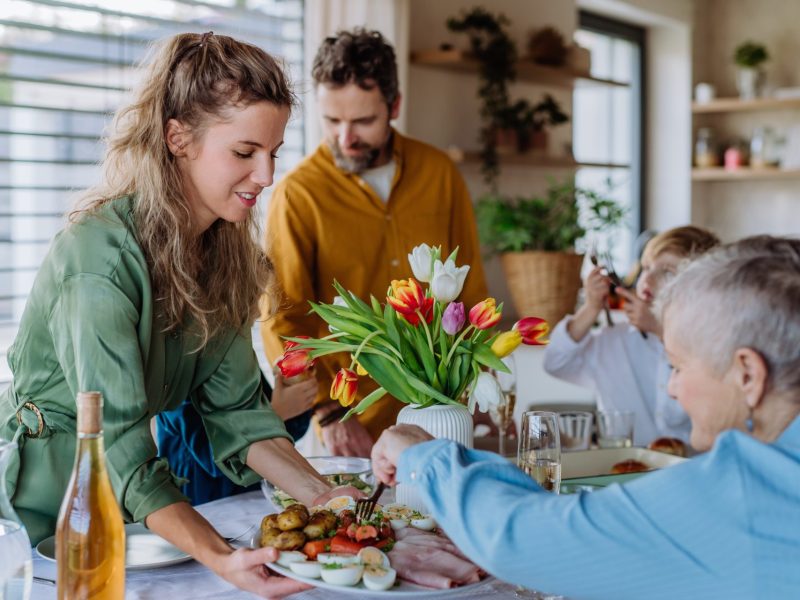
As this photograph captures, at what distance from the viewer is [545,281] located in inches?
152

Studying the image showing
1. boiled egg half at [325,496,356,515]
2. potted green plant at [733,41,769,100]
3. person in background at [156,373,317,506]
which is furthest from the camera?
potted green plant at [733,41,769,100]

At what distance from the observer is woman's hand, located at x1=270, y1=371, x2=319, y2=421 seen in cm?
204

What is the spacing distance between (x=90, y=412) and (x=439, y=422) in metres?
0.65

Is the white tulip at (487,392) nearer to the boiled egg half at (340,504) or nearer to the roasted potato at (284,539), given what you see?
the boiled egg half at (340,504)

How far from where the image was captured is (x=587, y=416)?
2102mm

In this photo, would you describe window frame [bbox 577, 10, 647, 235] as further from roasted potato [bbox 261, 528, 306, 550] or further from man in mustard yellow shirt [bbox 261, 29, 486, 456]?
roasted potato [bbox 261, 528, 306, 550]

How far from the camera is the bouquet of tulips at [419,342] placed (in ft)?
5.06

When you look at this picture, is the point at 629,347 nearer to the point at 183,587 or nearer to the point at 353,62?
the point at 353,62

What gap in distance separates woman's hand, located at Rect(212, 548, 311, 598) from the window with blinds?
167cm

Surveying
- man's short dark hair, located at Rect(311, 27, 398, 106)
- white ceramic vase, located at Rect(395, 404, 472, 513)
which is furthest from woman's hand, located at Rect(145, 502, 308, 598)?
man's short dark hair, located at Rect(311, 27, 398, 106)

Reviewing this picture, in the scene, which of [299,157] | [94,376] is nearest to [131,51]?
[299,157]

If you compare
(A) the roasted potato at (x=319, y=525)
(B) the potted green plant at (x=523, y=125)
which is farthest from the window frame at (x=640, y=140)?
(A) the roasted potato at (x=319, y=525)

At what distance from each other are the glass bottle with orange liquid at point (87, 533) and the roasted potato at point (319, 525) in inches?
11.0

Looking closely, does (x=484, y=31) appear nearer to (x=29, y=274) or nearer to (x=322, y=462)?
(x=29, y=274)
